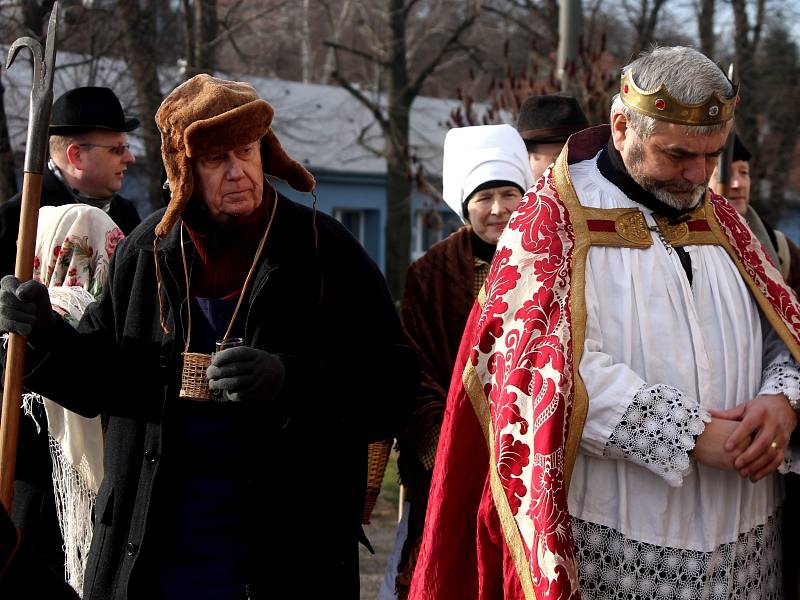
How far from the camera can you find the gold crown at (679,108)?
2.83 meters

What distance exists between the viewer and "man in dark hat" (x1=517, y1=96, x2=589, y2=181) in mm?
4586

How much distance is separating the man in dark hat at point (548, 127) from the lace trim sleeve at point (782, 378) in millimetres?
1733

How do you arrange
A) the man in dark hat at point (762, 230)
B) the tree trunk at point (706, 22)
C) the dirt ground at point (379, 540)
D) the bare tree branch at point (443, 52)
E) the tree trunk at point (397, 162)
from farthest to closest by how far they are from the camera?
the tree trunk at point (706, 22) < the tree trunk at point (397, 162) < the bare tree branch at point (443, 52) < the dirt ground at point (379, 540) < the man in dark hat at point (762, 230)

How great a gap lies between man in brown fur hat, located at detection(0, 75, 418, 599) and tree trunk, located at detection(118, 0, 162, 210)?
6697 millimetres

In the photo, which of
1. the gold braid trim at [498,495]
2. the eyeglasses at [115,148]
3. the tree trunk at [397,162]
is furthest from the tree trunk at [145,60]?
the tree trunk at [397,162]

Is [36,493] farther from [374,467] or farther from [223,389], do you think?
[223,389]

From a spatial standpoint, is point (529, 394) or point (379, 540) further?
point (379, 540)

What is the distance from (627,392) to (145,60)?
7843 millimetres

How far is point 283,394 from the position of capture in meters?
2.84

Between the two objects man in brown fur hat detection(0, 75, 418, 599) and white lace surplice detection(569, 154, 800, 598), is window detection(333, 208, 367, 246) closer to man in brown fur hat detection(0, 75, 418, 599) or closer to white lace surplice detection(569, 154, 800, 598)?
man in brown fur hat detection(0, 75, 418, 599)

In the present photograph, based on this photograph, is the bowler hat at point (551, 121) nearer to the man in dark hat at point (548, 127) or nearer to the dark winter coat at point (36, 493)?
the man in dark hat at point (548, 127)

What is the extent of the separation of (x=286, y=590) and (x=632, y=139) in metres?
1.44

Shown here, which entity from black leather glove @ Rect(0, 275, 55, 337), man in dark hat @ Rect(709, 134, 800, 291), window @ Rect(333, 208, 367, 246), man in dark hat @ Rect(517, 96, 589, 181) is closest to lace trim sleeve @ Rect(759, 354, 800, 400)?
man in dark hat @ Rect(517, 96, 589, 181)

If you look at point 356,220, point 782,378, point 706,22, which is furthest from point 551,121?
point 356,220
